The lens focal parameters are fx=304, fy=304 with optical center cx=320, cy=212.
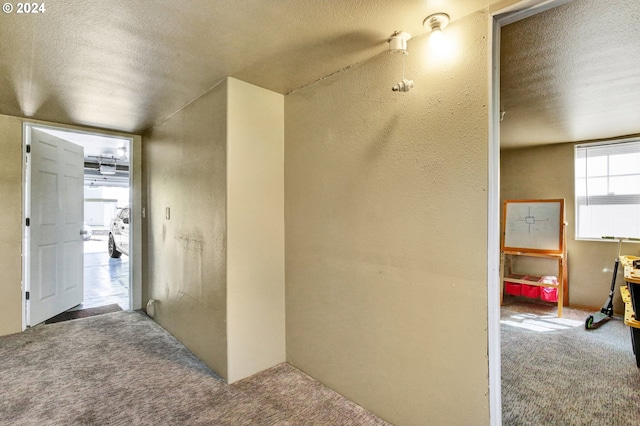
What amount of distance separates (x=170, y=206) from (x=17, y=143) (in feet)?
5.90

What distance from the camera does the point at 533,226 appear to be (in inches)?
153

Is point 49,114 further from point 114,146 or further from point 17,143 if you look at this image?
point 114,146

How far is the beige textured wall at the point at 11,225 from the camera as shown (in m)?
3.11

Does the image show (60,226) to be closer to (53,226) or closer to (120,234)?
(53,226)

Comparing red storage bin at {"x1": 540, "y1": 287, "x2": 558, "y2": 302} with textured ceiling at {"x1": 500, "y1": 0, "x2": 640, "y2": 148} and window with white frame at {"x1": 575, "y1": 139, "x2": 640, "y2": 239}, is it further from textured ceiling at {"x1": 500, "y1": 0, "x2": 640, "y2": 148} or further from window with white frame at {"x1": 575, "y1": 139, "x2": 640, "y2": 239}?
textured ceiling at {"x1": 500, "y1": 0, "x2": 640, "y2": 148}

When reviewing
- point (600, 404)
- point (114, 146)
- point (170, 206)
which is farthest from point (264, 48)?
point (114, 146)

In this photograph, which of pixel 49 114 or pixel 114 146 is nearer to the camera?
pixel 49 114

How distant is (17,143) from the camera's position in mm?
3205

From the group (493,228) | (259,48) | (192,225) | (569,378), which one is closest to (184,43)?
(259,48)

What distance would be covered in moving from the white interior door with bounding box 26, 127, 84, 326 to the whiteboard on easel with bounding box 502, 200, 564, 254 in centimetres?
566

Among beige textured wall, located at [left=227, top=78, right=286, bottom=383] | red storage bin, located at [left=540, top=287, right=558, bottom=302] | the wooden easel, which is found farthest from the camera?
red storage bin, located at [left=540, top=287, right=558, bottom=302]

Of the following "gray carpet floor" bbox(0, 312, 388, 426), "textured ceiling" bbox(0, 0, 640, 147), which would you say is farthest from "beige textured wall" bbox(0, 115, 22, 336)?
"textured ceiling" bbox(0, 0, 640, 147)

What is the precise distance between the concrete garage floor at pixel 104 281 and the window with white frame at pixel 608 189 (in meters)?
6.15

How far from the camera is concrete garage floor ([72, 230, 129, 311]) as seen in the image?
168 inches
